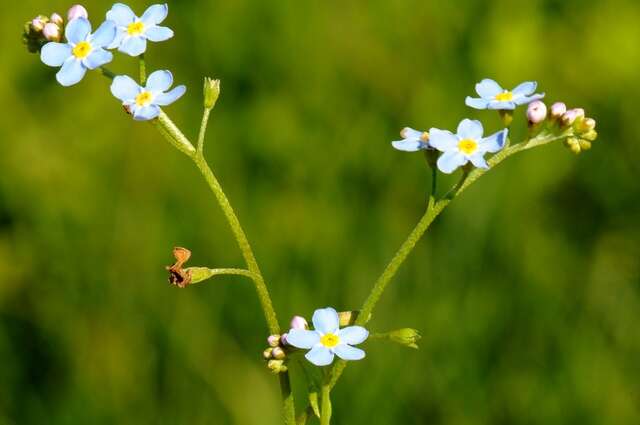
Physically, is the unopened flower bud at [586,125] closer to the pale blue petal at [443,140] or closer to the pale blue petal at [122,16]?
the pale blue petal at [443,140]

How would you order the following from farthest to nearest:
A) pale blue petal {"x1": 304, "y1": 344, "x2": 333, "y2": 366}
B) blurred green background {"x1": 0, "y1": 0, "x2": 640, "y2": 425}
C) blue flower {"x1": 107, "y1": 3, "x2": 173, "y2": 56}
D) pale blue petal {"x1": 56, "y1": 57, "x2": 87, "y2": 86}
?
blurred green background {"x1": 0, "y1": 0, "x2": 640, "y2": 425} < blue flower {"x1": 107, "y1": 3, "x2": 173, "y2": 56} < pale blue petal {"x1": 56, "y1": 57, "x2": 87, "y2": 86} < pale blue petal {"x1": 304, "y1": 344, "x2": 333, "y2": 366}

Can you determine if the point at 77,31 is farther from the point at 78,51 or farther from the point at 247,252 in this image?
the point at 247,252

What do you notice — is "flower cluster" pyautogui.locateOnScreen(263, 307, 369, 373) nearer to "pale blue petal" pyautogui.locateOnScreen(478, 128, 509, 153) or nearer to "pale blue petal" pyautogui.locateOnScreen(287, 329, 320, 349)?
"pale blue petal" pyautogui.locateOnScreen(287, 329, 320, 349)

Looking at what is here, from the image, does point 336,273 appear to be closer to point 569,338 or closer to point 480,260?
point 480,260

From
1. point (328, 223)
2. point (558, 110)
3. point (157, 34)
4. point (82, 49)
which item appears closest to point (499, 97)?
point (558, 110)

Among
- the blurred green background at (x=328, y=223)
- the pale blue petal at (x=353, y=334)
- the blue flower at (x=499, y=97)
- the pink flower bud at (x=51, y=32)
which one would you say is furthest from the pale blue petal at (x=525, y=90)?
the blurred green background at (x=328, y=223)

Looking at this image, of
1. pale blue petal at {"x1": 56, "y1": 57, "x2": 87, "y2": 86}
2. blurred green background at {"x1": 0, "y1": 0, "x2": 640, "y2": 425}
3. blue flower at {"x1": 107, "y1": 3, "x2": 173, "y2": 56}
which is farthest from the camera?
blurred green background at {"x1": 0, "y1": 0, "x2": 640, "y2": 425}

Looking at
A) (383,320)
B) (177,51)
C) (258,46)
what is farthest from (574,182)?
(177,51)

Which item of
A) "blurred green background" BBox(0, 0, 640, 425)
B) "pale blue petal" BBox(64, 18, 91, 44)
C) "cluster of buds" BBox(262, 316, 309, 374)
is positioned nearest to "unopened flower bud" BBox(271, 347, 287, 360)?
"cluster of buds" BBox(262, 316, 309, 374)
